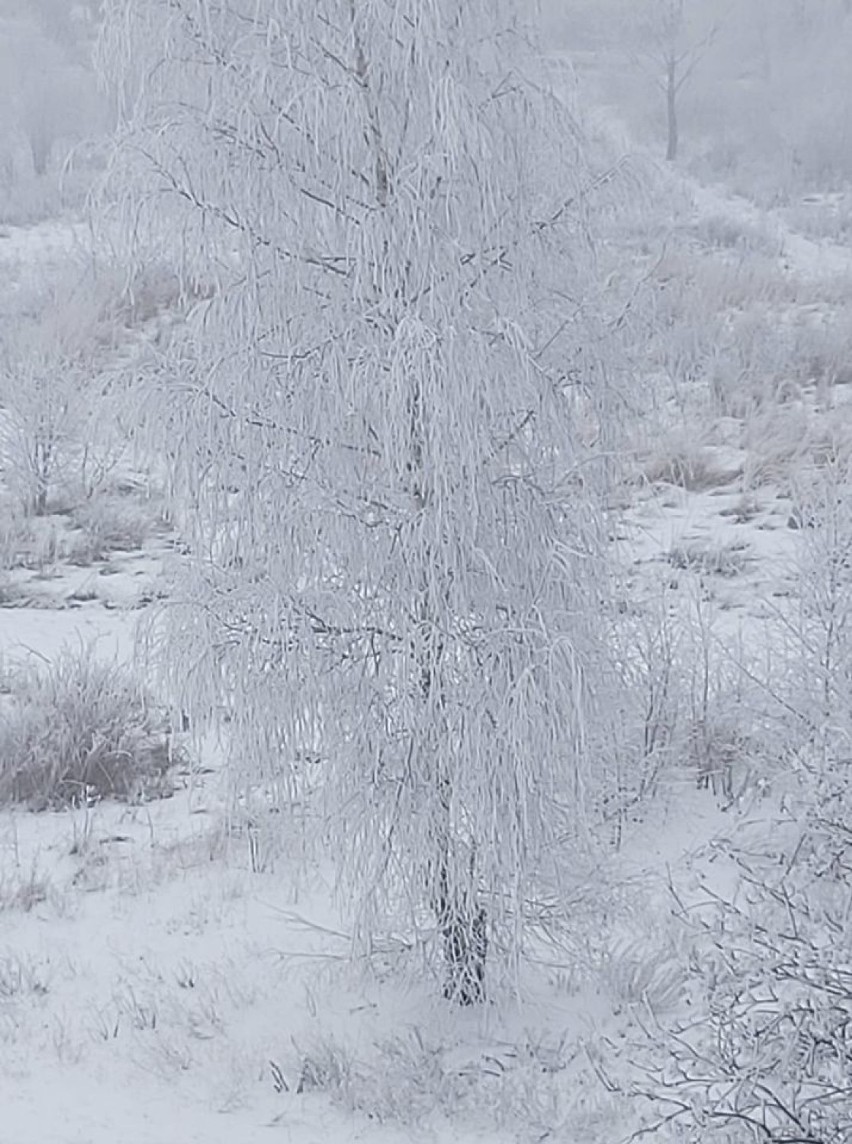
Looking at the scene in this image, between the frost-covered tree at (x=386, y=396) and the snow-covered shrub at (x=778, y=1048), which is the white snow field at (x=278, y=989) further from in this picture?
the frost-covered tree at (x=386, y=396)

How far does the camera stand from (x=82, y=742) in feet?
22.3

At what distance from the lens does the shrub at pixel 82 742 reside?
663cm

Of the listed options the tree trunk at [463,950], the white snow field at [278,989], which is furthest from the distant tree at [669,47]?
the tree trunk at [463,950]

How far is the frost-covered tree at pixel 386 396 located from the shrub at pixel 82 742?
2.34 meters

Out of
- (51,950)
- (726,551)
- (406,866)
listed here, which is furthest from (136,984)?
(726,551)

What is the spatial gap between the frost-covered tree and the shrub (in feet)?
7.68

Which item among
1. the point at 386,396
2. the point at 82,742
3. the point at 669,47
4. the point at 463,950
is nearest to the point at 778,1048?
the point at 463,950

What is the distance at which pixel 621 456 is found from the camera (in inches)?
172

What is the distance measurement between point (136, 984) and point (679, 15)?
30.4m

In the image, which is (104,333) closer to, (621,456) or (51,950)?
(51,950)

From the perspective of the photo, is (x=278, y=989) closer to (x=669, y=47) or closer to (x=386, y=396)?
(x=386, y=396)

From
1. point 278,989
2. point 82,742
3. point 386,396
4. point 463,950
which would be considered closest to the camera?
point 386,396

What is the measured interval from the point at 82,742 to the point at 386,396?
11.1 feet

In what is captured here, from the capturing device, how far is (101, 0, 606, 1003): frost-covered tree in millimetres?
4008
